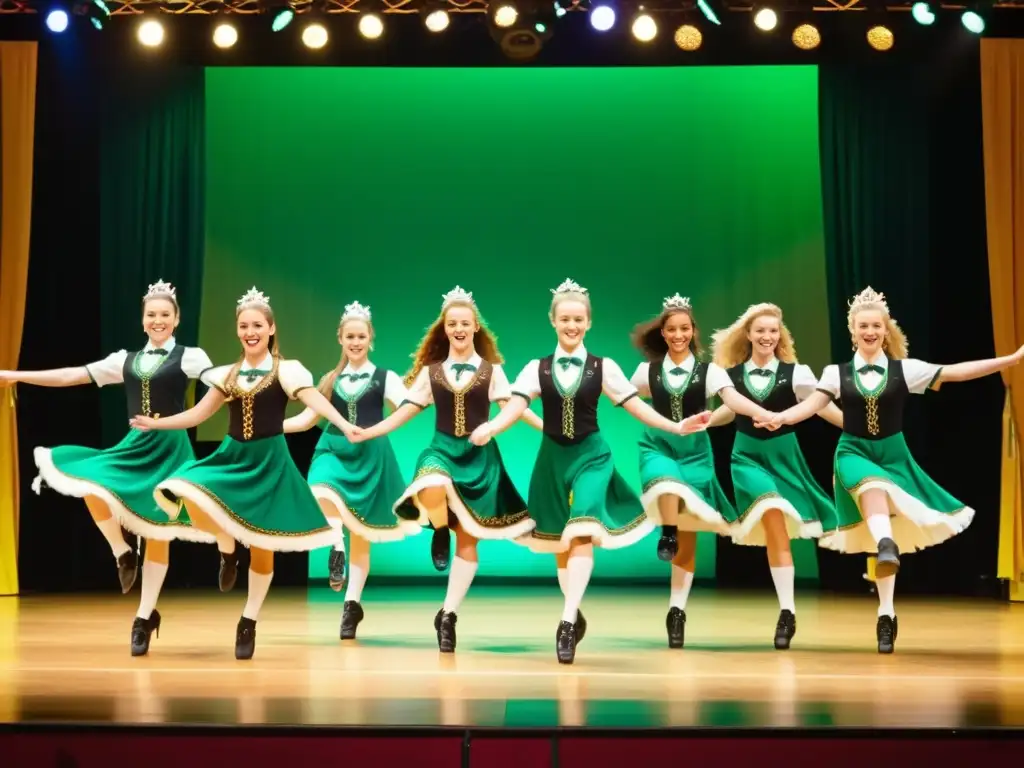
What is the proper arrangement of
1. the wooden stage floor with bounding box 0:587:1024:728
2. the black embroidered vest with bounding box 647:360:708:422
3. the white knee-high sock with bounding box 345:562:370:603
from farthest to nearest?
the white knee-high sock with bounding box 345:562:370:603 → the black embroidered vest with bounding box 647:360:708:422 → the wooden stage floor with bounding box 0:587:1024:728

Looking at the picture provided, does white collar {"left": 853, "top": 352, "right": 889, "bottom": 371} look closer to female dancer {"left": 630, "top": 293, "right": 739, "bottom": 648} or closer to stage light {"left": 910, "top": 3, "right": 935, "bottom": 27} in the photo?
female dancer {"left": 630, "top": 293, "right": 739, "bottom": 648}

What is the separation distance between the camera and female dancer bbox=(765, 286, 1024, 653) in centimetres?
559

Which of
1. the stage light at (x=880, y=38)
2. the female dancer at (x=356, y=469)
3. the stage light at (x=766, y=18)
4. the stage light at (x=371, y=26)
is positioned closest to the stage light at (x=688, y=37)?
the stage light at (x=766, y=18)

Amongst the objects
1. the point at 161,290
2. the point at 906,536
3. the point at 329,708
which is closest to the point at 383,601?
the point at 161,290

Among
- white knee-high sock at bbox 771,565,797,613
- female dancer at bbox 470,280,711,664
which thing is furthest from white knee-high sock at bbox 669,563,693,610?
female dancer at bbox 470,280,711,664

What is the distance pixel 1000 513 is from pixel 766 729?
534 cm

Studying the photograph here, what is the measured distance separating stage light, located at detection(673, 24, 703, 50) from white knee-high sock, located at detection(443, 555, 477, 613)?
337 centimetres

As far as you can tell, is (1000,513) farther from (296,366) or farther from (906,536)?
(296,366)

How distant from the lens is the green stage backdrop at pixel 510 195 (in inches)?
344

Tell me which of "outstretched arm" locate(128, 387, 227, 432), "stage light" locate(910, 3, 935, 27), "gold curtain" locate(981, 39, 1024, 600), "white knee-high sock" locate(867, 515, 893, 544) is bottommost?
"white knee-high sock" locate(867, 515, 893, 544)

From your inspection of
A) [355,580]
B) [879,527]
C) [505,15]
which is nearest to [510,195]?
[505,15]

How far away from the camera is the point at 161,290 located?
6.07 metres

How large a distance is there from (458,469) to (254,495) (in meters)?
0.82

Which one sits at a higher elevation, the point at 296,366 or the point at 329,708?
the point at 296,366
